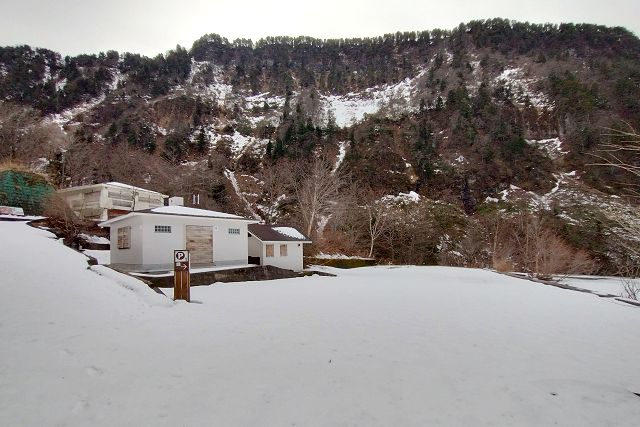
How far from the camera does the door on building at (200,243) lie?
53.8 feet

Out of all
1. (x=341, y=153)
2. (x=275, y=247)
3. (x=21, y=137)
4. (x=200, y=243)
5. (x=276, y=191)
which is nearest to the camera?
(x=200, y=243)

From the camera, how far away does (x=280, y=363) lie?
14.3 ft

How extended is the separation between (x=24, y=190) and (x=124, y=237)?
38.7ft

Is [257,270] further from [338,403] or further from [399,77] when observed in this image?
[399,77]

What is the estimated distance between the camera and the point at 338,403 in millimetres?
3305

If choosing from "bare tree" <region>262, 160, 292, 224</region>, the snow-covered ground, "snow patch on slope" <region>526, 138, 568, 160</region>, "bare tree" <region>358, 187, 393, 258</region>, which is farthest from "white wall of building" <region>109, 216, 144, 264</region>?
"snow patch on slope" <region>526, 138, 568, 160</region>

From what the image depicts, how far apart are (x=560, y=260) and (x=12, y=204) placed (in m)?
41.3

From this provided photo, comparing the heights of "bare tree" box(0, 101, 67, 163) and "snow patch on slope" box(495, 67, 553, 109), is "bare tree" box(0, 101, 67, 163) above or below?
below

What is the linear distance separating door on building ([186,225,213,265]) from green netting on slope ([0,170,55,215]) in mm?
13827

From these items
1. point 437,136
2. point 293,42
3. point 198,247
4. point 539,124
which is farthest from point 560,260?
point 293,42

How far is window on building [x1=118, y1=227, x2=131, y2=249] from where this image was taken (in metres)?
15.6

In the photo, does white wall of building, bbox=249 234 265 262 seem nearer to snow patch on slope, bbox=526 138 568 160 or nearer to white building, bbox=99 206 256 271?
white building, bbox=99 206 256 271

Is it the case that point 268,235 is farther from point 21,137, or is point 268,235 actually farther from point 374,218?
point 21,137

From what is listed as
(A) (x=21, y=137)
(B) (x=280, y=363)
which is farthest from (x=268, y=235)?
(A) (x=21, y=137)
